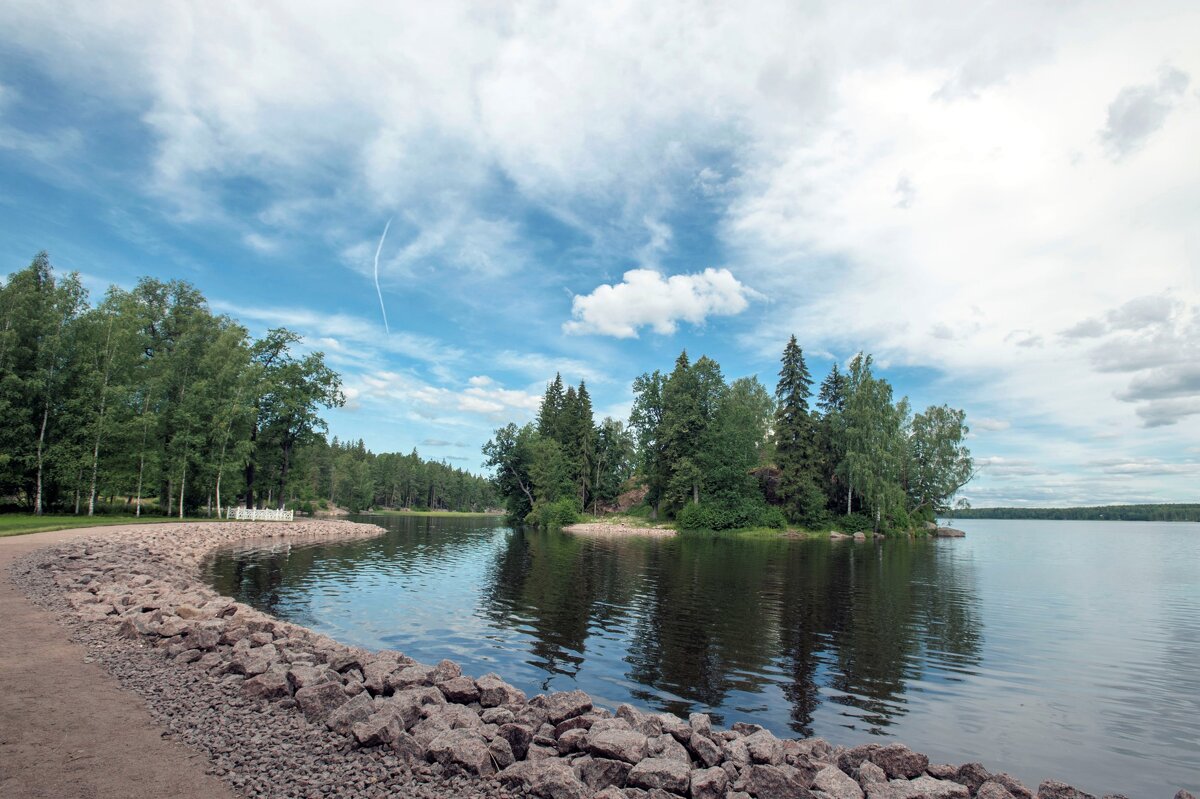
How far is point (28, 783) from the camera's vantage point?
593cm

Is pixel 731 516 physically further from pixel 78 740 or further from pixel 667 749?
pixel 78 740

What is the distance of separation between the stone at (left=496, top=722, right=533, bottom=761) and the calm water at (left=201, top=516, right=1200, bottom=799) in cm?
399

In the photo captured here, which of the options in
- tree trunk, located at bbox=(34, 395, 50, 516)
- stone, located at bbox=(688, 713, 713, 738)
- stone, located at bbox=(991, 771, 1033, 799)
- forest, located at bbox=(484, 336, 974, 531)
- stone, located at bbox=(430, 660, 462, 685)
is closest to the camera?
stone, located at bbox=(991, 771, 1033, 799)

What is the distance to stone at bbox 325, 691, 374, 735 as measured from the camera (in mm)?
7645

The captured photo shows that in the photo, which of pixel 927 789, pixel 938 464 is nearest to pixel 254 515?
pixel 927 789

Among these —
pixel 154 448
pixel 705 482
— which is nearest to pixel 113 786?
pixel 154 448

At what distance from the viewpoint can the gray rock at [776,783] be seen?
6625 mm

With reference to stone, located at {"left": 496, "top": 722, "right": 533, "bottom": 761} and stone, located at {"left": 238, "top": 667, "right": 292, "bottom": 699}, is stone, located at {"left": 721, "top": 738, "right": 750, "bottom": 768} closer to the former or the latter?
stone, located at {"left": 496, "top": 722, "right": 533, "bottom": 761}

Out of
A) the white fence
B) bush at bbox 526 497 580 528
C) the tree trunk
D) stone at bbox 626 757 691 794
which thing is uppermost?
the tree trunk

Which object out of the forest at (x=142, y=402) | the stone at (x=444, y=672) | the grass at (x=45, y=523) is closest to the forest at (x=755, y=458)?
the forest at (x=142, y=402)

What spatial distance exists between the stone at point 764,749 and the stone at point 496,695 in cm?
353

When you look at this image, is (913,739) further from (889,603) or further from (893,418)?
(893,418)

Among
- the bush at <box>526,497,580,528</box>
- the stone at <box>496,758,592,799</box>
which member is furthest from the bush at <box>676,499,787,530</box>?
the stone at <box>496,758,592,799</box>

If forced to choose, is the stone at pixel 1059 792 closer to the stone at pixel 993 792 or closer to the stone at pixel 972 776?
the stone at pixel 993 792
